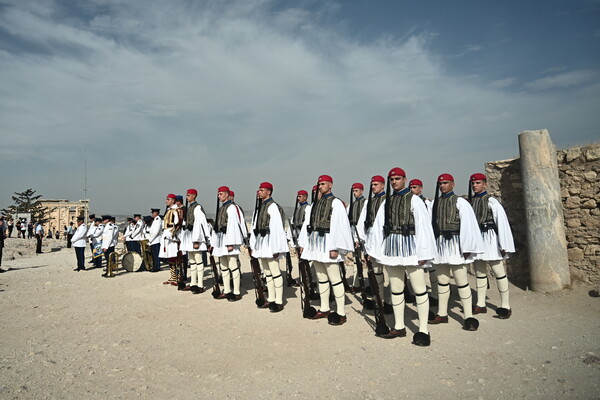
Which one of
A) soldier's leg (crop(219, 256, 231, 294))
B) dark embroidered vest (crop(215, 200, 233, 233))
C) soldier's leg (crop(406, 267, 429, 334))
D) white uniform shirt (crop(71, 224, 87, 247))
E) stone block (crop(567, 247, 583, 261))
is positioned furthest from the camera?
white uniform shirt (crop(71, 224, 87, 247))

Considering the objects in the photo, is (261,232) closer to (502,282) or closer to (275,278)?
(275,278)

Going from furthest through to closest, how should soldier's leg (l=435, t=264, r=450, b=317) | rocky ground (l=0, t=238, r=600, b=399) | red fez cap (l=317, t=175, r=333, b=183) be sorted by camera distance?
red fez cap (l=317, t=175, r=333, b=183) < soldier's leg (l=435, t=264, r=450, b=317) < rocky ground (l=0, t=238, r=600, b=399)

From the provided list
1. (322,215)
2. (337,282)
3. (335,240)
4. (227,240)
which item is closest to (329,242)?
(335,240)

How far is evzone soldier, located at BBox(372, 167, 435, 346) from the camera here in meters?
4.99

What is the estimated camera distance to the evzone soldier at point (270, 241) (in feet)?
23.3

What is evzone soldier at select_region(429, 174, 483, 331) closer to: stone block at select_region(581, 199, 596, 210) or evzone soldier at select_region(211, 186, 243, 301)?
stone block at select_region(581, 199, 596, 210)

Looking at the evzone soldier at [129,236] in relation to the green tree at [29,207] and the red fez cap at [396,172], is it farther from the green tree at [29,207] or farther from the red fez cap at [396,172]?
the green tree at [29,207]

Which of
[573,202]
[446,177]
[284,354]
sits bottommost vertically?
[284,354]

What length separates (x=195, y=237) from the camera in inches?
346

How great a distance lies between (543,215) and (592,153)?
1470 millimetres

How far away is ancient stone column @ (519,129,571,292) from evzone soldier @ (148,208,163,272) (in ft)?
34.9

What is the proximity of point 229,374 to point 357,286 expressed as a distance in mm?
Answer: 5117

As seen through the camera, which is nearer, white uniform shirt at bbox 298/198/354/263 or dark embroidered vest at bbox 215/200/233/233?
white uniform shirt at bbox 298/198/354/263

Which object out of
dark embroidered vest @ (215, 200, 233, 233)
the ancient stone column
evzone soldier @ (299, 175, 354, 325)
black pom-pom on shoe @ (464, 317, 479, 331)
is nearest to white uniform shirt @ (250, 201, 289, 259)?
evzone soldier @ (299, 175, 354, 325)
